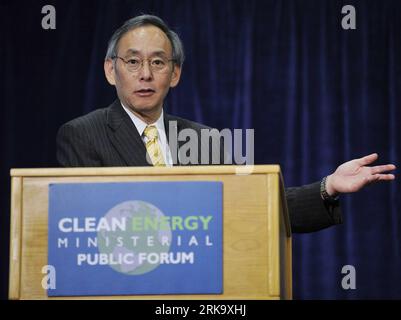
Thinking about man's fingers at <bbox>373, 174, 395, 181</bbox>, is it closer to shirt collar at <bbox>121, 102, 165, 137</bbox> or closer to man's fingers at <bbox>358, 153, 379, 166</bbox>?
man's fingers at <bbox>358, 153, 379, 166</bbox>

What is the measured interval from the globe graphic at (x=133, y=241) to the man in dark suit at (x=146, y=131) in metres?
0.63

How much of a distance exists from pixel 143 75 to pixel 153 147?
0.89 ft

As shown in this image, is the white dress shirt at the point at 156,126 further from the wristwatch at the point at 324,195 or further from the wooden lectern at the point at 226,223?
the wooden lectern at the point at 226,223

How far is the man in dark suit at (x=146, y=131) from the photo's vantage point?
2383 millimetres

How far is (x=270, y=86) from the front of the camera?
4.17 metres

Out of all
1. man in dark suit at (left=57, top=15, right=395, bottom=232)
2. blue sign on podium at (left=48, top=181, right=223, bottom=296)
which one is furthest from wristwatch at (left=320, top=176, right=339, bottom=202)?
blue sign on podium at (left=48, top=181, right=223, bottom=296)

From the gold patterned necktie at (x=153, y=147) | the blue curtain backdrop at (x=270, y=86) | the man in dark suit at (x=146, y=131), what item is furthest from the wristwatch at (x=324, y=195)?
the blue curtain backdrop at (x=270, y=86)

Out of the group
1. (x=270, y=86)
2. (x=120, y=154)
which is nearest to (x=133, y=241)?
(x=120, y=154)
